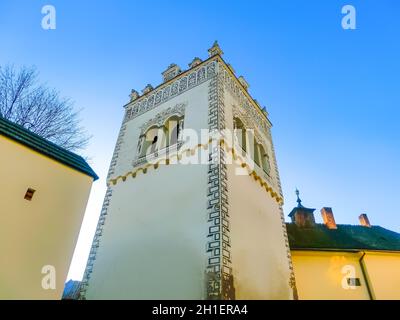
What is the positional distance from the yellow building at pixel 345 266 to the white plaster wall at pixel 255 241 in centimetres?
306

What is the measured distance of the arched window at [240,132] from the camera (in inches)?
378

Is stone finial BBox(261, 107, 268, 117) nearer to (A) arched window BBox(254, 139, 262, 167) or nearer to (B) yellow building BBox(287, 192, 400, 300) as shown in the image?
(A) arched window BBox(254, 139, 262, 167)

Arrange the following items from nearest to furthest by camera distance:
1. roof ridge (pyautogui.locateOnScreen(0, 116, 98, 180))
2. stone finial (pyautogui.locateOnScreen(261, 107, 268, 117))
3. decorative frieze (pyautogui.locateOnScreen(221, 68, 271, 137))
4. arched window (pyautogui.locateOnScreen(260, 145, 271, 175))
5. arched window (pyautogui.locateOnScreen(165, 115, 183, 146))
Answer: roof ridge (pyautogui.locateOnScreen(0, 116, 98, 180)) < arched window (pyautogui.locateOnScreen(165, 115, 183, 146)) < decorative frieze (pyautogui.locateOnScreen(221, 68, 271, 137)) < arched window (pyautogui.locateOnScreen(260, 145, 271, 175)) < stone finial (pyautogui.locateOnScreen(261, 107, 268, 117))

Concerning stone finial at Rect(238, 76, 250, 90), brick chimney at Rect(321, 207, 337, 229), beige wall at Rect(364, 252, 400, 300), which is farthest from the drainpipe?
stone finial at Rect(238, 76, 250, 90)

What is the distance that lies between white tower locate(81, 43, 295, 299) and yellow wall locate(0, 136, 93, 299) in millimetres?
2017

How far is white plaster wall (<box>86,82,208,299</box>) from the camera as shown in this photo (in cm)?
617

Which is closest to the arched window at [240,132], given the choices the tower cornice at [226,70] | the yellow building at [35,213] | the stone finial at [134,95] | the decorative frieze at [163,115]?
the decorative frieze at [163,115]

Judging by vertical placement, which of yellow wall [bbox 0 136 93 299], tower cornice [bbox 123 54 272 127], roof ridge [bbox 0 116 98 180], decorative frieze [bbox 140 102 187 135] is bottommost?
yellow wall [bbox 0 136 93 299]

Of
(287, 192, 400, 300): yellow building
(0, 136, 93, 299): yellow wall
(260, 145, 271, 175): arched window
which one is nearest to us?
(0, 136, 93, 299): yellow wall

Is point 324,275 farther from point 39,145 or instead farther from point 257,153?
point 39,145
